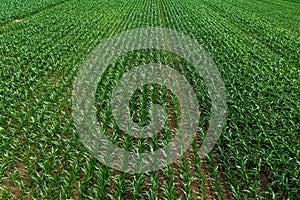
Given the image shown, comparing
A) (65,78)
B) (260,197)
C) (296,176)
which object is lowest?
(65,78)

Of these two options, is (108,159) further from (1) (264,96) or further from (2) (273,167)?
(1) (264,96)

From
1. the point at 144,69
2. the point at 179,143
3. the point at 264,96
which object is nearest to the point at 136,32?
the point at 144,69

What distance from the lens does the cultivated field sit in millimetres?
5346

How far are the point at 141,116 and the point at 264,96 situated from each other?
442 centimetres

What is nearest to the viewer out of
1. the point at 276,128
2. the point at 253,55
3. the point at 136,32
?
the point at 276,128

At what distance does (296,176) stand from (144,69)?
24.0 ft

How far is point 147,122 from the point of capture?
7.53 meters

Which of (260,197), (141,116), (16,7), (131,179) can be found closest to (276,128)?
(260,197)

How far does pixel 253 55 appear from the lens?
1329 centimetres

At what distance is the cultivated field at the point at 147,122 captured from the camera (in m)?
5.35

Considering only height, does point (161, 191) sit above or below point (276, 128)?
below

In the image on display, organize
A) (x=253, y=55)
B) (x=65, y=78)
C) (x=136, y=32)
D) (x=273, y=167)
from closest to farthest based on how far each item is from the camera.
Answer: (x=273, y=167), (x=65, y=78), (x=253, y=55), (x=136, y=32)

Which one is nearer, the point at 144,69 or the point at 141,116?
the point at 141,116

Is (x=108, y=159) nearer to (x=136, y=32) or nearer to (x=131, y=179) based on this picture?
(x=131, y=179)
